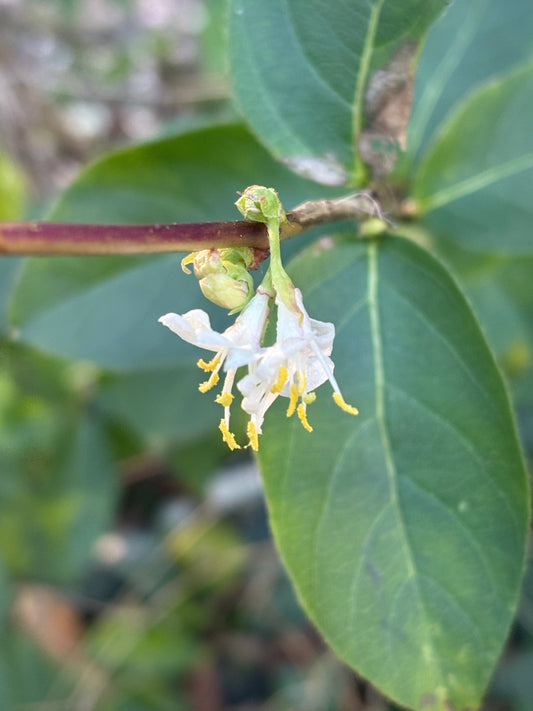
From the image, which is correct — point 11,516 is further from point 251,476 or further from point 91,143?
point 91,143

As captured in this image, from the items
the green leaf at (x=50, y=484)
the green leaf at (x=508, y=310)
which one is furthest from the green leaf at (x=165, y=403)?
the green leaf at (x=508, y=310)

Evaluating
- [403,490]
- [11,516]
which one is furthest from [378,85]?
[11,516]

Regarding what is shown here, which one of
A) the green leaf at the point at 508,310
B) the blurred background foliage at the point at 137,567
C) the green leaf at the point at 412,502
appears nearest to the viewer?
the green leaf at the point at 412,502

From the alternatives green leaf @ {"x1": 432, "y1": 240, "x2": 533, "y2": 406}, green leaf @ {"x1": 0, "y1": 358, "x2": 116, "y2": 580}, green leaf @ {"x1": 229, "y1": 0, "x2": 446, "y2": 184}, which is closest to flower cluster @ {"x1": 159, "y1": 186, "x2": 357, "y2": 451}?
green leaf @ {"x1": 229, "y1": 0, "x2": 446, "y2": 184}

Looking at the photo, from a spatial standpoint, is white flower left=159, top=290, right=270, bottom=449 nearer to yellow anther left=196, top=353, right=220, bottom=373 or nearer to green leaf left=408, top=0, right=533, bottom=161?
yellow anther left=196, top=353, right=220, bottom=373

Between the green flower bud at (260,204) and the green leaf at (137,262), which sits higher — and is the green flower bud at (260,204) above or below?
below

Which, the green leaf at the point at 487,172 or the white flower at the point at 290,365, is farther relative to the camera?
the green leaf at the point at 487,172

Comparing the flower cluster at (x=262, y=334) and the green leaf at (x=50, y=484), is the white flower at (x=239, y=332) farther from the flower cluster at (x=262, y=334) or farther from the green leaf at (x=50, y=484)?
the green leaf at (x=50, y=484)
